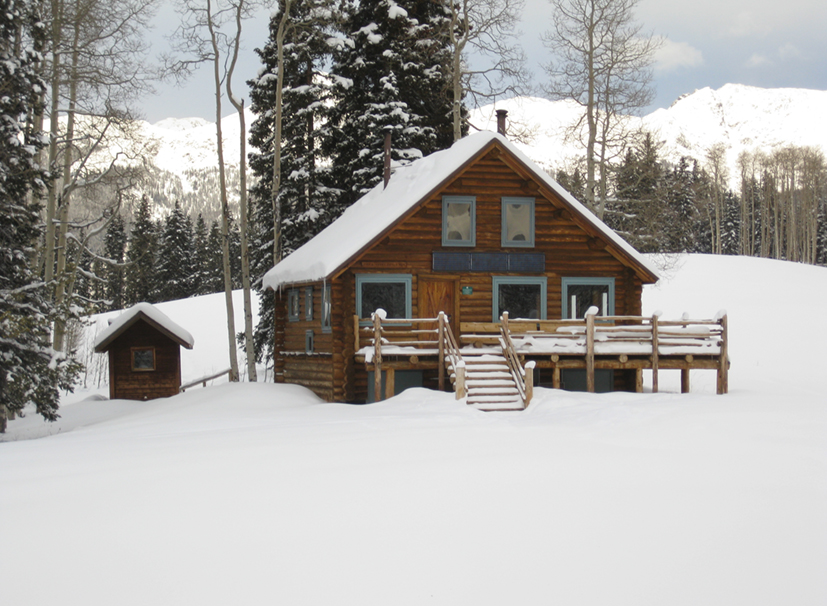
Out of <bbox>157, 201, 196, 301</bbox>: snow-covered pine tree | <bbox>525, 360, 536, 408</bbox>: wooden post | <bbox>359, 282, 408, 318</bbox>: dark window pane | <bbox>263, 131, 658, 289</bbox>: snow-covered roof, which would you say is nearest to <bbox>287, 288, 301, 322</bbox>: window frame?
<bbox>263, 131, 658, 289</bbox>: snow-covered roof

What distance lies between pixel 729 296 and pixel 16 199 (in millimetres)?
37458

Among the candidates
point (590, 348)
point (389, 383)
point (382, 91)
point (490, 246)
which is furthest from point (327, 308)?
point (382, 91)

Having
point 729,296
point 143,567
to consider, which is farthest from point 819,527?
point 729,296

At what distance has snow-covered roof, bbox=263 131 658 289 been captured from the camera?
18547mm

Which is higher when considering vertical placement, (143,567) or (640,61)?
(640,61)

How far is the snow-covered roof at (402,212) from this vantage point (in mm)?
18547

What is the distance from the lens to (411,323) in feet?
64.1

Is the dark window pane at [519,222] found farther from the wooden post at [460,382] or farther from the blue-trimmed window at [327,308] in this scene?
the wooden post at [460,382]

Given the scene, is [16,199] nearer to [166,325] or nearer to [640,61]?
[166,325]

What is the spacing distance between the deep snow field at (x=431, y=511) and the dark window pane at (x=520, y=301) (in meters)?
6.08

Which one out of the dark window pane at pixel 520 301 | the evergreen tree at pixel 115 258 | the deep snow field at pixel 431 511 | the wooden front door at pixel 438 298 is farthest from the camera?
the evergreen tree at pixel 115 258

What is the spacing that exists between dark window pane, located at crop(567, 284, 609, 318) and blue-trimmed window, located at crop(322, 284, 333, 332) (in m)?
6.61

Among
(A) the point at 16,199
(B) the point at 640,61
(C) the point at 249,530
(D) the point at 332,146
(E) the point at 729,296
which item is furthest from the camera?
(E) the point at 729,296

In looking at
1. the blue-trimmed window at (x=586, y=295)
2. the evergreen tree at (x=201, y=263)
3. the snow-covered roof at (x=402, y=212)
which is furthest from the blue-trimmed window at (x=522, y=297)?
the evergreen tree at (x=201, y=263)
